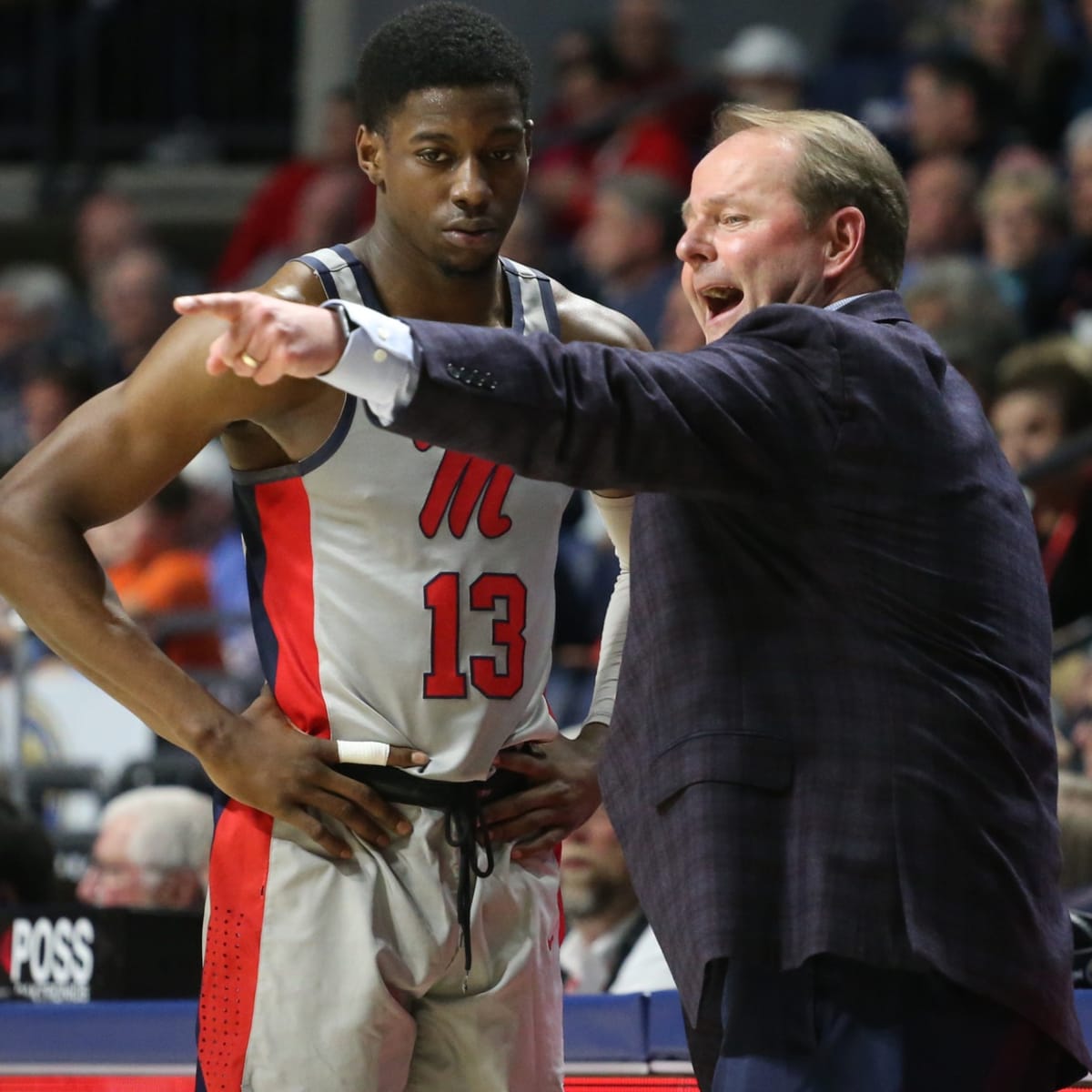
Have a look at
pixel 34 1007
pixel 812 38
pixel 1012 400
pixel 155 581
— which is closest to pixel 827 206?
pixel 34 1007

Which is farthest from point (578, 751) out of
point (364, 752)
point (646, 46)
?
point (646, 46)

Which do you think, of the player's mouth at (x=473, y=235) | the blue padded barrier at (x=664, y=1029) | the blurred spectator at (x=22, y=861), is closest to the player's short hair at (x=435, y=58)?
the player's mouth at (x=473, y=235)

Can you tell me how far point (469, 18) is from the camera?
2848 mm

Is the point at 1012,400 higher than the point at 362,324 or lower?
lower

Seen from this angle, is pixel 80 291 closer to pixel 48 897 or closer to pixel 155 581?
pixel 155 581

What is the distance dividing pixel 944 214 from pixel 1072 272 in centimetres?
63

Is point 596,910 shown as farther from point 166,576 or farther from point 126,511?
point 166,576

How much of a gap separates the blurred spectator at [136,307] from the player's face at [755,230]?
6.63 metres

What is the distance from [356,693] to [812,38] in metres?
8.69

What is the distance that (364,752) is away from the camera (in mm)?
2660

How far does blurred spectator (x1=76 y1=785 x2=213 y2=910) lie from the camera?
4762 millimetres

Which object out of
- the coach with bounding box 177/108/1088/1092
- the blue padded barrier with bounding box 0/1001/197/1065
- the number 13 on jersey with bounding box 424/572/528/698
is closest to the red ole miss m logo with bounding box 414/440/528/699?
the number 13 on jersey with bounding box 424/572/528/698

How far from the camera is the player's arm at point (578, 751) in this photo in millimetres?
2793

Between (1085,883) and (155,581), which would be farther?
(155,581)
